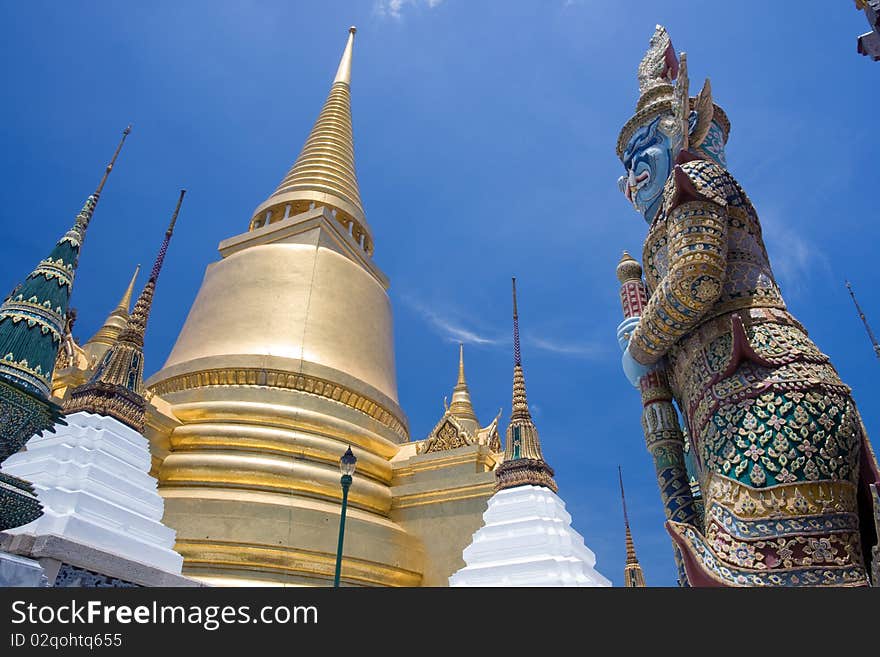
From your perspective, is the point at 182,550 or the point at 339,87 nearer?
the point at 182,550

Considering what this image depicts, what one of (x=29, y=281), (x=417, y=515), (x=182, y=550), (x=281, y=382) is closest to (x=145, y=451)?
(x=182, y=550)

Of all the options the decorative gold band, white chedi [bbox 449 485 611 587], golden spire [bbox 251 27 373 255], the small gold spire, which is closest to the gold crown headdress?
the small gold spire

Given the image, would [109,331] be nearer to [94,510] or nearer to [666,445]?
[94,510]

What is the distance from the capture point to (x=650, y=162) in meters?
3.67

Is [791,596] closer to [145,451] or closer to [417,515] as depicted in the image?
[145,451]

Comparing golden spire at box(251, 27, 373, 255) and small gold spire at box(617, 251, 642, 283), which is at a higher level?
golden spire at box(251, 27, 373, 255)

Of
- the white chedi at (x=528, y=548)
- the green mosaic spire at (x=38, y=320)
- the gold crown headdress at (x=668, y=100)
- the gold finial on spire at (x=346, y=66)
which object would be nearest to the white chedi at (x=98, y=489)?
the green mosaic spire at (x=38, y=320)

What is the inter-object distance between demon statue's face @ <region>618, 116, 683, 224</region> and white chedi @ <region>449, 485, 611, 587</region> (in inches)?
166

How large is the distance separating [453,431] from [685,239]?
787 centimetres

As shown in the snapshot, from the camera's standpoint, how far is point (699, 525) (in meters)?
2.98

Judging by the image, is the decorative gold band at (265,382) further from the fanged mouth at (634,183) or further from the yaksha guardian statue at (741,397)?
the yaksha guardian statue at (741,397)

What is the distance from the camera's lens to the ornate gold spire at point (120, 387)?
18.4ft

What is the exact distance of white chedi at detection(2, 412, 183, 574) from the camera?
4480 millimetres

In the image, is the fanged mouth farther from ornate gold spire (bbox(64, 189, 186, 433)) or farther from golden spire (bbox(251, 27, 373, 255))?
golden spire (bbox(251, 27, 373, 255))
